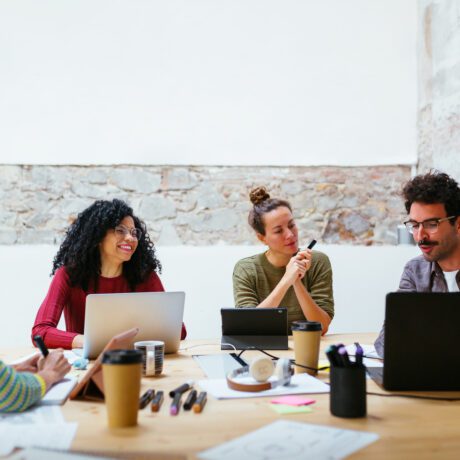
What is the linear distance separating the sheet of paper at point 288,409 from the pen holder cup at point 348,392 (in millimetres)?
59

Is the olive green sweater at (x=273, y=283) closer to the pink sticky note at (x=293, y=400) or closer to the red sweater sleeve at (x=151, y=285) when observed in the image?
the red sweater sleeve at (x=151, y=285)

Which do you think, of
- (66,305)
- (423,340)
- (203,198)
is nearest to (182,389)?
(423,340)

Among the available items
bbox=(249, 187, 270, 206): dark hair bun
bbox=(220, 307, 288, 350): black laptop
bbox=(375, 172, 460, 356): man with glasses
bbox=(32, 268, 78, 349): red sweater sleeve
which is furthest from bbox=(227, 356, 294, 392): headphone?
bbox=(249, 187, 270, 206): dark hair bun

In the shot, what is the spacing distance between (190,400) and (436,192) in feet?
4.48

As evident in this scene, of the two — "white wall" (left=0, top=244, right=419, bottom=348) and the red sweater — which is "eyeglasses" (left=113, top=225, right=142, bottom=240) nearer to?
the red sweater

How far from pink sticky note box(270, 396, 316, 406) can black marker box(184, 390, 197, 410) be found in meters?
0.18

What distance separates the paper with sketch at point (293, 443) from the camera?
3.04ft

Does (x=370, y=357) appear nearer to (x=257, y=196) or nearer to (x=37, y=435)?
(x=37, y=435)

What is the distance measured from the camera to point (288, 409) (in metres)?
1.19

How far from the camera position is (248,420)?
112cm
